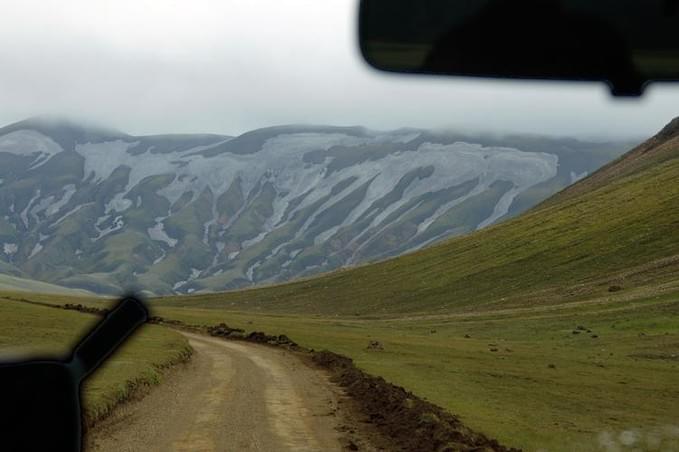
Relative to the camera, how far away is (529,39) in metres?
4.42

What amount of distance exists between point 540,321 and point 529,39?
107m

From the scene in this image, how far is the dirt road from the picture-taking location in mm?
24422

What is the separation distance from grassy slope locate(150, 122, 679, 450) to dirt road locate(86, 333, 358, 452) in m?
5.07

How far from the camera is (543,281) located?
157125 mm

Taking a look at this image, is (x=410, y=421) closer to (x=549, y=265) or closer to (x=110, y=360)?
(x=110, y=360)

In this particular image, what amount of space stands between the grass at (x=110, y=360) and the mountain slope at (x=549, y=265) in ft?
251

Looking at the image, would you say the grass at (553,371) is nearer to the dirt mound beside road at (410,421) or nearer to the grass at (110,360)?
the dirt mound beside road at (410,421)

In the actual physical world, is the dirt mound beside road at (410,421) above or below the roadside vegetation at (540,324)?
above

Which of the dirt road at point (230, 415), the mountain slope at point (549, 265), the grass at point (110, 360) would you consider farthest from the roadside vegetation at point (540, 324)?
the dirt road at point (230, 415)

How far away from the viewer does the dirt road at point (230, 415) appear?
80.1 ft

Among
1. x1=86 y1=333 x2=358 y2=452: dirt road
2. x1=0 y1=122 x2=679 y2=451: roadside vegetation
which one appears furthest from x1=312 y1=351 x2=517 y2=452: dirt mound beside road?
x1=0 y1=122 x2=679 y2=451: roadside vegetation

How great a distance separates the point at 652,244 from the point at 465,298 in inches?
1222

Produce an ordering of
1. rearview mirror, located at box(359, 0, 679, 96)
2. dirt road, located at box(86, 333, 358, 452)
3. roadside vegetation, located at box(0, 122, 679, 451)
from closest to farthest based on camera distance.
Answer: rearview mirror, located at box(359, 0, 679, 96), dirt road, located at box(86, 333, 358, 452), roadside vegetation, located at box(0, 122, 679, 451)

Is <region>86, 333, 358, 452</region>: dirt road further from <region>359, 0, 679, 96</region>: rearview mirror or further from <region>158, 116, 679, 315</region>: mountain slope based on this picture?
<region>158, 116, 679, 315</region>: mountain slope
